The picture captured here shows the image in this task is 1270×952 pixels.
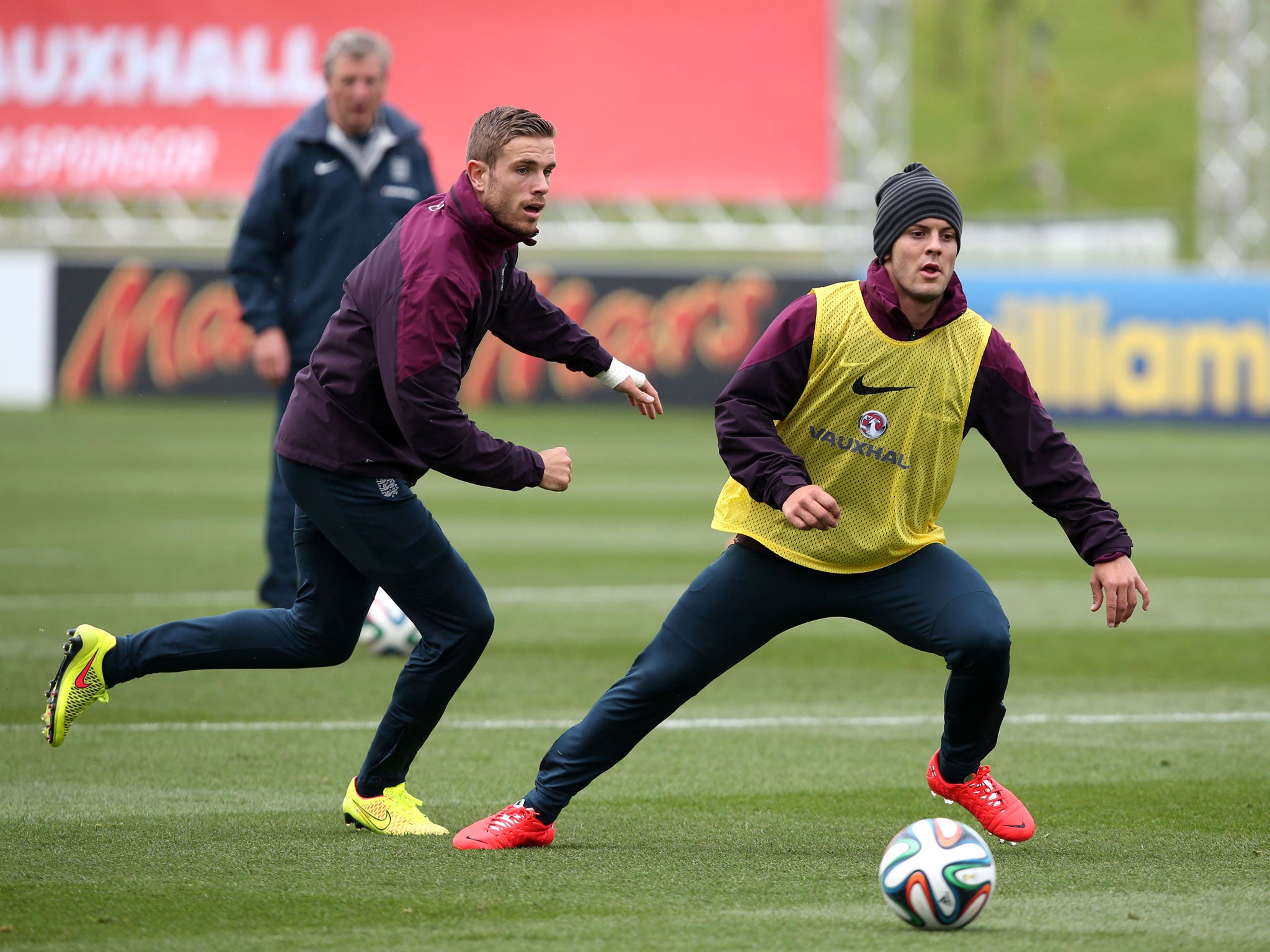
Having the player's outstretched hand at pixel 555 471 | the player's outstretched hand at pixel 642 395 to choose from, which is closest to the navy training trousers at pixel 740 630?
the player's outstretched hand at pixel 555 471

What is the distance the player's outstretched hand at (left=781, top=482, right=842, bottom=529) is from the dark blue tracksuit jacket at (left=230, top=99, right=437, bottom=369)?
4.18m

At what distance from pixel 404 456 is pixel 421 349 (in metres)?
0.49

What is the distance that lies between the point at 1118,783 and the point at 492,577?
598cm

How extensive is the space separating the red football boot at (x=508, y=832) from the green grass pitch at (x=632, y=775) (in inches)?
2.9

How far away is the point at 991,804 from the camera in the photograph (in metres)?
5.31

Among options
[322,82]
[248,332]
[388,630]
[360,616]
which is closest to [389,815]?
[360,616]

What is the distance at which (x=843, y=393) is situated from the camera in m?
5.18

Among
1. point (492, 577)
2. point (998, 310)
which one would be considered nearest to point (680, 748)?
point (492, 577)

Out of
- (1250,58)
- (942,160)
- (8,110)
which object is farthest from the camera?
(942,160)

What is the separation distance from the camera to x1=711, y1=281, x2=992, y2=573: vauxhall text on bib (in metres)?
5.16

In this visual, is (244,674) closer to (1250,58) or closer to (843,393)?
(843,393)

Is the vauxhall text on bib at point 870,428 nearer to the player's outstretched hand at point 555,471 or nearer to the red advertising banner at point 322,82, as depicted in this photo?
the player's outstretched hand at point 555,471

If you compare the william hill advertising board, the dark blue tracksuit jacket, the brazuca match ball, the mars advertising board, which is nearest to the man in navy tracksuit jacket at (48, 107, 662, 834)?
the brazuca match ball

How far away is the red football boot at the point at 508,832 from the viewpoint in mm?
5164
